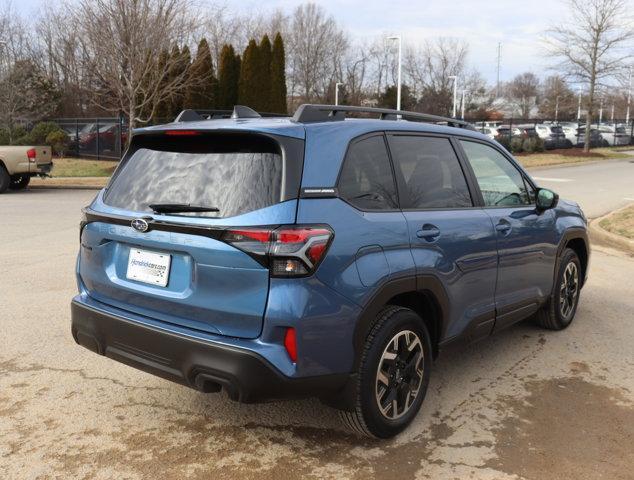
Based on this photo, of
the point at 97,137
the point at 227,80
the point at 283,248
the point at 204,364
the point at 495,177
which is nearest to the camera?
the point at 283,248

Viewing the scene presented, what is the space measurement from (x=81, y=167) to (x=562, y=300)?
69.1ft

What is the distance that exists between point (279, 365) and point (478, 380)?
6.52 feet

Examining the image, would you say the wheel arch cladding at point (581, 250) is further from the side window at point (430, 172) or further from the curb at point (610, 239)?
the curb at point (610, 239)

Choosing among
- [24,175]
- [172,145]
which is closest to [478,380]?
[172,145]

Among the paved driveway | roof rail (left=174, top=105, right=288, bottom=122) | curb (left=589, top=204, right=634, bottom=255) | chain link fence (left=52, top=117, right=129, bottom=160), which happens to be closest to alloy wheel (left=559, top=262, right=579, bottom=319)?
roof rail (left=174, top=105, right=288, bottom=122)

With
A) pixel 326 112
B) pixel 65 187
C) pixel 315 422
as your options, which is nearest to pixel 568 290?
pixel 315 422

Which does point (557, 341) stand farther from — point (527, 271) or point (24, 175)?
point (24, 175)

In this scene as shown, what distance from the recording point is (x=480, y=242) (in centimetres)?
395

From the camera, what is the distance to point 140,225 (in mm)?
3174

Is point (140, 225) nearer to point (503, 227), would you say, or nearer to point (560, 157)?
point (503, 227)

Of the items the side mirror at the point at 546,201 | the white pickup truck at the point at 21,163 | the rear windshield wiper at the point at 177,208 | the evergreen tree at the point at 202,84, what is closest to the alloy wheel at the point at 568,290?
the side mirror at the point at 546,201

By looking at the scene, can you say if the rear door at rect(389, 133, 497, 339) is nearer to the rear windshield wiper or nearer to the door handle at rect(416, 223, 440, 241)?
the door handle at rect(416, 223, 440, 241)

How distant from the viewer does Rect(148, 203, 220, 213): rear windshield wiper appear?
3020 mm

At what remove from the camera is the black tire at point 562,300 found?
205 inches
